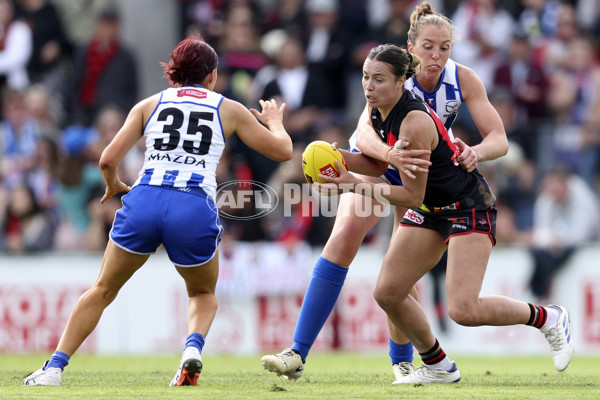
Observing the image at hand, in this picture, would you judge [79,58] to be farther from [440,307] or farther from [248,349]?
[440,307]

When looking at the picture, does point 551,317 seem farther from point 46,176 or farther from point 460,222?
point 46,176

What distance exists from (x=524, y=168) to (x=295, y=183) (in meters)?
2.74

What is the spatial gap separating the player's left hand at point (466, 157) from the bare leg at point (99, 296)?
205 centimetres

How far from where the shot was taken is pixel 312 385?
666 cm

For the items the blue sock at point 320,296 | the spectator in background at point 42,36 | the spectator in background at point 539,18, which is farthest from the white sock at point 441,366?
the spectator in background at point 42,36

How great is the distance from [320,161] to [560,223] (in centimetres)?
642

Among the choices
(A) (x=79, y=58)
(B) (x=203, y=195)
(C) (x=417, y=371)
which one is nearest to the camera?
(B) (x=203, y=195)

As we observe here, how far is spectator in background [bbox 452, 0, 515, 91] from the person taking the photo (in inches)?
544

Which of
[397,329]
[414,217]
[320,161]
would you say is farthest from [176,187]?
[397,329]

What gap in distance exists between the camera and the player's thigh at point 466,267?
21.4 feet

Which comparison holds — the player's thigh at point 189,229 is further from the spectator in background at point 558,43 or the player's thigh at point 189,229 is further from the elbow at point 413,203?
the spectator in background at point 558,43

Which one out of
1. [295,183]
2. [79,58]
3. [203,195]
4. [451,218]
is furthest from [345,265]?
[79,58]

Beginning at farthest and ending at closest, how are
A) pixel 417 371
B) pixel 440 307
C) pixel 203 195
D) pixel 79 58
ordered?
1. pixel 79 58
2. pixel 440 307
3. pixel 417 371
4. pixel 203 195

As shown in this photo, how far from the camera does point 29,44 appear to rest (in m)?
14.3
